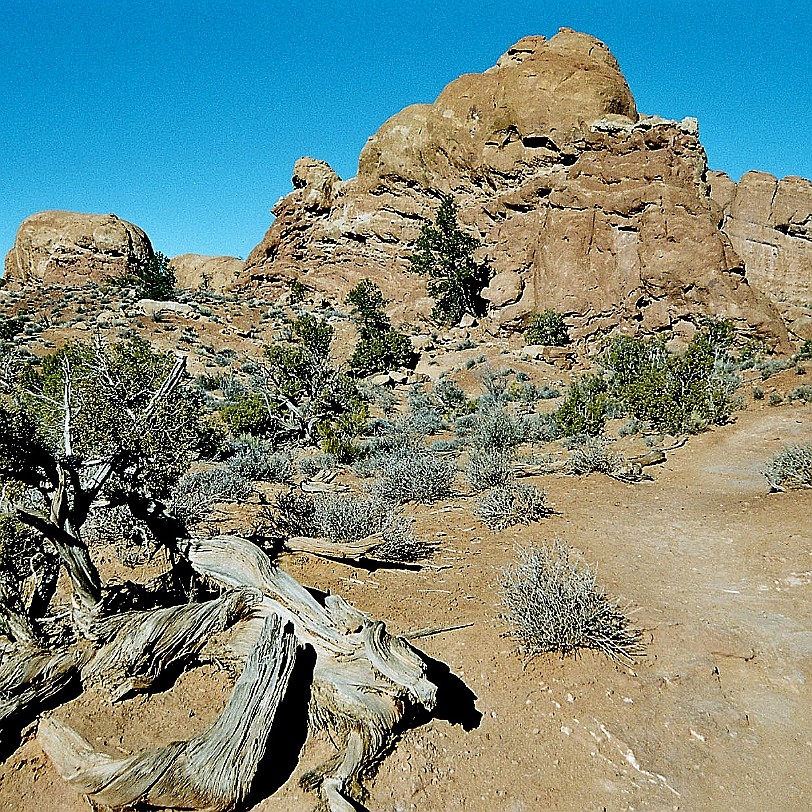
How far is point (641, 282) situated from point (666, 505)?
77.7ft

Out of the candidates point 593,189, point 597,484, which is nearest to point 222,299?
point 593,189

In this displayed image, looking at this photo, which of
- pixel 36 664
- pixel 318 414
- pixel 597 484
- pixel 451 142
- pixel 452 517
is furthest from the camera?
pixel 451 142

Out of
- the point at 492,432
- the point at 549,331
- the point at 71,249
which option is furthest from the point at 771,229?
the point at 71,249

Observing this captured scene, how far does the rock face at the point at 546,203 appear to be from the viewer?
2838 cm

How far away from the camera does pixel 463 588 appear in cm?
522

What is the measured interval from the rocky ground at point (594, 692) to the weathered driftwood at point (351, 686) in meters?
0.12

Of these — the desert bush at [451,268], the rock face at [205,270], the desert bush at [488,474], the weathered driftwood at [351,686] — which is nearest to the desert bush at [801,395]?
the desert bush at [488,474]

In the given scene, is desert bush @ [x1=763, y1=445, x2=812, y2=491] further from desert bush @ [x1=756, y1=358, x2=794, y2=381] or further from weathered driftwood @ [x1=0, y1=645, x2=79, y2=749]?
desert bush @ [x1=756, y1=358, x2=794, y2=381]

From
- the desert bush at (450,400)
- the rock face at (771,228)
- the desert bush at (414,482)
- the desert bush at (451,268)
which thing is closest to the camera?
the desert bush at (414,482)

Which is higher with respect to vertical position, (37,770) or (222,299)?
(222,299)

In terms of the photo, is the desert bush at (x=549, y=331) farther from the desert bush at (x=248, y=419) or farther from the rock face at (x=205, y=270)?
the rock face at (x=205, y=270)

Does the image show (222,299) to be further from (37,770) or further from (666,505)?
(37,770)

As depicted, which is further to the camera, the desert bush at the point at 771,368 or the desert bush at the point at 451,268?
the desert bush at the point at 451,268

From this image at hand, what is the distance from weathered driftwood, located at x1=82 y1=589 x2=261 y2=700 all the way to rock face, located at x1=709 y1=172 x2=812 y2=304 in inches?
1392
